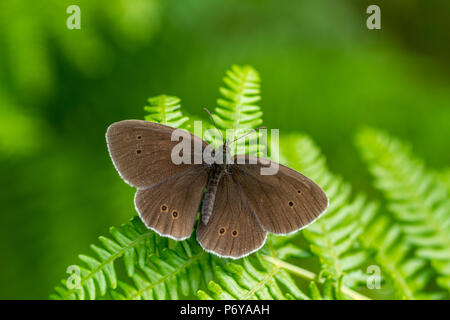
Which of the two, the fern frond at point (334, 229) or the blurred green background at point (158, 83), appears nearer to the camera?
the fern frond at point (334, 229)

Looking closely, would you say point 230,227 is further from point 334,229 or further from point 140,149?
point 334,229

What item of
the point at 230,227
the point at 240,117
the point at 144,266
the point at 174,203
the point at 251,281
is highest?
the point at 240,117

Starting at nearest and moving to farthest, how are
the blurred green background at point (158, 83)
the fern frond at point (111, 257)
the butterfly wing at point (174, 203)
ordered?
the fern frond at point (111, 257) < the butterfly wing at point (174, 203) < the blurred green background at point (158, 83)

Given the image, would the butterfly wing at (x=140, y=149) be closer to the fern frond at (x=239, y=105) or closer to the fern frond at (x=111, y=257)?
the fern frond at (x=111, y=257)

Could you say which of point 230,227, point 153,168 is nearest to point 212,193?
point 230,227

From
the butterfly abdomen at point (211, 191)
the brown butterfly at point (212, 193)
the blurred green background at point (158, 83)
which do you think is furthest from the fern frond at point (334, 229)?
the blurred green background at point (158, 83)

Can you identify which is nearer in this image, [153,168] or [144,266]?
[144,266]
